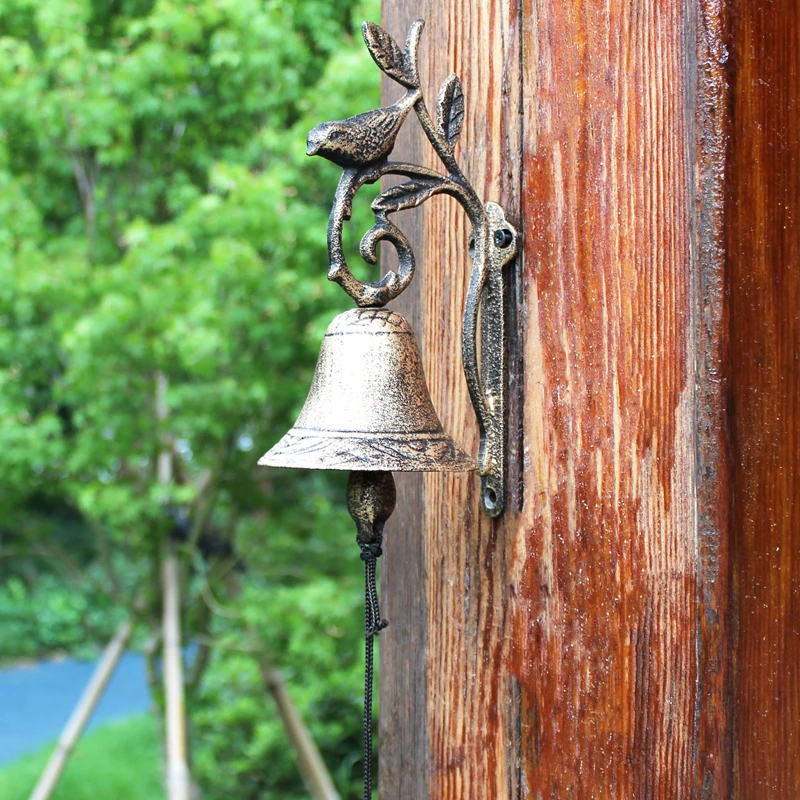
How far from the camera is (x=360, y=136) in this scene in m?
0.95

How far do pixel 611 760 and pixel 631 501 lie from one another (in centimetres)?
25

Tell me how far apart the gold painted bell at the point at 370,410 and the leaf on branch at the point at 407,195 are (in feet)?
0.37

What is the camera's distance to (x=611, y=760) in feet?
3.01

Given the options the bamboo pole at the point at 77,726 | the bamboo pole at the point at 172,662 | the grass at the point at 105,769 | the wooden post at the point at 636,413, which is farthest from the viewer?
the grass at the point at 105,769

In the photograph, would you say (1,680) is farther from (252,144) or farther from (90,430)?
(252,144)

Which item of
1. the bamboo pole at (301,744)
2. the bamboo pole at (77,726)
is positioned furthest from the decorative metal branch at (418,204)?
the bamboo pole at (77,726)

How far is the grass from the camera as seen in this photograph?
5.51 metres

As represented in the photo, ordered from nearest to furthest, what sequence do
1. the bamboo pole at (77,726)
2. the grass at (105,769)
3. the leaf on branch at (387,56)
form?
1. the leaf on branch at (387,56)
2. the bamboo pole at (77,726)
3. the grass at (105,769)

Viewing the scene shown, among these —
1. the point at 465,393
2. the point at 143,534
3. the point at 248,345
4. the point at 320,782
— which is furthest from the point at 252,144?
the point at 465,393

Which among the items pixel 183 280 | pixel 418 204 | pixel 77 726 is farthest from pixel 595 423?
pixel 77 726

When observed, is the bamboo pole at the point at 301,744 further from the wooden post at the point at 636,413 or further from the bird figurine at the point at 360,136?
the bird figurine at the point at 360,136

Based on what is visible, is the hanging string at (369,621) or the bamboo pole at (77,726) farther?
the bamboo pole at (77,726)

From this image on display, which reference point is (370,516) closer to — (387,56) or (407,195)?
(407,195)

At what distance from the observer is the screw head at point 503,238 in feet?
3.35
